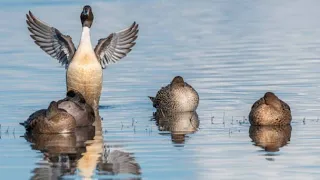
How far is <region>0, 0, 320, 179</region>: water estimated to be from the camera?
1323cm

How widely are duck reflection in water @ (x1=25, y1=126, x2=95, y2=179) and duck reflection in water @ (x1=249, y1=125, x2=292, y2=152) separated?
2175mm

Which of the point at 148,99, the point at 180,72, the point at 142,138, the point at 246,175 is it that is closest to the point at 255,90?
the point at 148,99

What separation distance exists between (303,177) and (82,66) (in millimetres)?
7618

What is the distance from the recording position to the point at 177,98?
1852cm

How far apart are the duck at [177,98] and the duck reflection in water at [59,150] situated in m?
2.16

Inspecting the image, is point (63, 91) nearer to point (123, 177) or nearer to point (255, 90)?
point (255, 90)

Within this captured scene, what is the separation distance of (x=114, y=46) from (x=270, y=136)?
18.8 ft

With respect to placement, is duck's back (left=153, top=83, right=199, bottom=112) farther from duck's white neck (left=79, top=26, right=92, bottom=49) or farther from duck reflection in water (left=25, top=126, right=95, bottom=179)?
duck reflection in water (left=25, top=126, right=95, bottom=179)

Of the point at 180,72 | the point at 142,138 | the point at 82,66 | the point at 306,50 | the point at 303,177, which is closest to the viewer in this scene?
the point at 303,177

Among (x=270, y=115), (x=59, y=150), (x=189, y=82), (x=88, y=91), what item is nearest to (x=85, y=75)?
(x=88, y=91)

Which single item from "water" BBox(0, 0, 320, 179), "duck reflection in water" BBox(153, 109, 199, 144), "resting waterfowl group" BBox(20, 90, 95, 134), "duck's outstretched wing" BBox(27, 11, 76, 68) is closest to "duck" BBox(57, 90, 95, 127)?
"resting waterfowl group" BBox(20, 90, 95, 134)

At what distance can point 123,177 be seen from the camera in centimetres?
1244

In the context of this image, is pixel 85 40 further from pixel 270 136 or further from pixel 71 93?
pixel 270 136

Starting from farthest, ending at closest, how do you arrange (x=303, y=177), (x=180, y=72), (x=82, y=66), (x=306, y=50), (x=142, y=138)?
(x=306, y=50), (x=180, y=72), (x=82, y=66), (x=142, y=138), (x=303, y=177)
